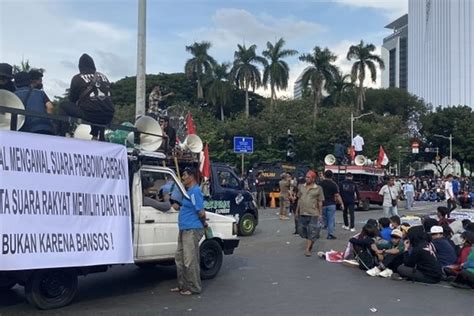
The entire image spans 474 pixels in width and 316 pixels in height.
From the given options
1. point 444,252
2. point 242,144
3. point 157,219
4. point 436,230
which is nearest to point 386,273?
point 444,252

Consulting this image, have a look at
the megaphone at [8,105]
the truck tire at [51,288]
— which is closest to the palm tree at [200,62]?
the truck tire at [51,288]

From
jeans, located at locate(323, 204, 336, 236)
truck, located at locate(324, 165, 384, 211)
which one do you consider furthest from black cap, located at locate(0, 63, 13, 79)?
truck, located at locate(324, 165, 384, 211)

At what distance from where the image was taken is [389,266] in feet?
33.1

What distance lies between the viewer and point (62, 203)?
6.97 m

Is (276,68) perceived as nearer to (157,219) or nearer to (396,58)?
(157,219)

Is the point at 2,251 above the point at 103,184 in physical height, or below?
below

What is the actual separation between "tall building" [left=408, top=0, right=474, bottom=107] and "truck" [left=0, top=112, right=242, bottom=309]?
96.5 m

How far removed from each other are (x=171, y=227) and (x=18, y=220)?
272 centimetres

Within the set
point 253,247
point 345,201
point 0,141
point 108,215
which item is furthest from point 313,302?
point 345,201

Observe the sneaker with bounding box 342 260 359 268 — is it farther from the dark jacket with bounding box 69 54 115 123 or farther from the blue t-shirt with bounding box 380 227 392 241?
the dark jacket with bounding box 69 54 115 123

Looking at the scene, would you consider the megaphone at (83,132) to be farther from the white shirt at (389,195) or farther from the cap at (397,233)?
the white shirt at (389,195)

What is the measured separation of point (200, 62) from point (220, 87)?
469 cm

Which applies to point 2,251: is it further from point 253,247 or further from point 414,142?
point 414,142

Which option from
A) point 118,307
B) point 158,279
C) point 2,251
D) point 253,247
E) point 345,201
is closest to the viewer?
point 2,251
